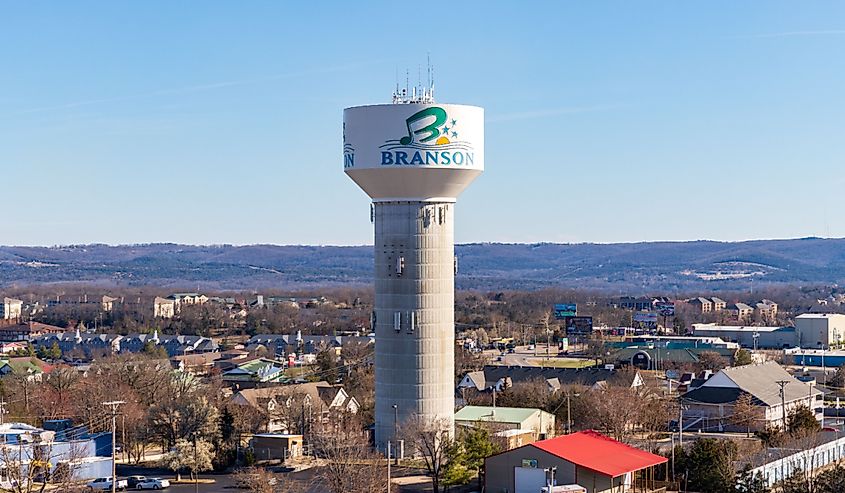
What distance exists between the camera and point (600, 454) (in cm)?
4019

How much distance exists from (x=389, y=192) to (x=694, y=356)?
47.3 meters

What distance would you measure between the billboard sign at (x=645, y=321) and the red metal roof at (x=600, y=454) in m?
87.9

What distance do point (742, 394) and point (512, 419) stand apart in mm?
14512

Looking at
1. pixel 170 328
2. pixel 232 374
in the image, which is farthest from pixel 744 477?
pixel 170 328

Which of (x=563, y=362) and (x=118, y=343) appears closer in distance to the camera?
(x=563, y=362)

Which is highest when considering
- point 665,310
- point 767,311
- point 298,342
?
point 665,310

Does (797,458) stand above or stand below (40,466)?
below

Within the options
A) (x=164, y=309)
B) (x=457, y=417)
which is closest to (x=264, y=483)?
(x=457, y=417)

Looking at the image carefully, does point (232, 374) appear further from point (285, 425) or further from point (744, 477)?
point (744, 477)

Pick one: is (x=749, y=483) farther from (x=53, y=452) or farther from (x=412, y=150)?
(x=53, y=452)

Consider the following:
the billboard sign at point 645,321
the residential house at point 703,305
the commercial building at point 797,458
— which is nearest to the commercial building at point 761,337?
the billboard sign at point 645,321

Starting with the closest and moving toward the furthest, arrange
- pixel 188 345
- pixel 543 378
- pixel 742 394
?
pixel 742 394 < pixel 543 378 < pixel 188 345

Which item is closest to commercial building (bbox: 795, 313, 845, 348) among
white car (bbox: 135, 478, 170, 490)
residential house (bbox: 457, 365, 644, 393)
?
residential house (bbox: 457, 365, 644, 393)

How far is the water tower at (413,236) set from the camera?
1729 inches
